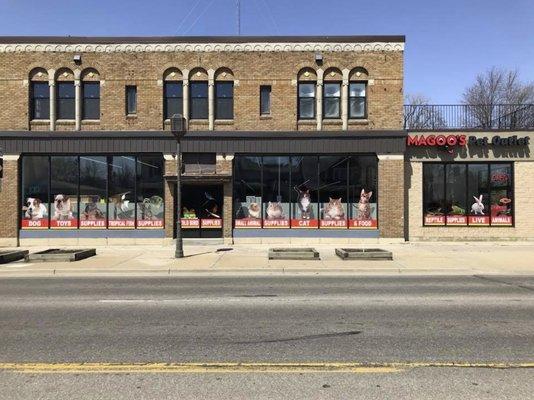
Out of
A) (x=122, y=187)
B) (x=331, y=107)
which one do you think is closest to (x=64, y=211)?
(x=122, y=187)

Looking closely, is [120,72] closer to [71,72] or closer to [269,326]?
[71,72]

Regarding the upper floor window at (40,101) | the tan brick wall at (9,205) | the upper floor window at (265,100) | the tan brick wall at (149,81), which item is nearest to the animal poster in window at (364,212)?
the tan brick wall at (149,81)

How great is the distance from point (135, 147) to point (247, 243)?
6042 millimetres

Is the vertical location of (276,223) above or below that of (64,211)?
below

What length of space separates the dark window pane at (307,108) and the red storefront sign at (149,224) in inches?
291

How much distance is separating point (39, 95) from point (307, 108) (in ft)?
36.6

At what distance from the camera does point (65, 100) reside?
68.6 ft

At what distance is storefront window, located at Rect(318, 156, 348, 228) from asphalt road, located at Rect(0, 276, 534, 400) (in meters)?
9.11

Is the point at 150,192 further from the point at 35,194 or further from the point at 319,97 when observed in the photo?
the point at 319,97

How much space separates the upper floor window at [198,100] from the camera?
68.6 feet

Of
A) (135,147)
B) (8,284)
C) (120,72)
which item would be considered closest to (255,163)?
(135,147)

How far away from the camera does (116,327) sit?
719 cm

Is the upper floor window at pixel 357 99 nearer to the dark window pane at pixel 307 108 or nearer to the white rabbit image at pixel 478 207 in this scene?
the dark window pane at pixel 307 108

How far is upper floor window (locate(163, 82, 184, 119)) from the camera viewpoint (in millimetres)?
20906
